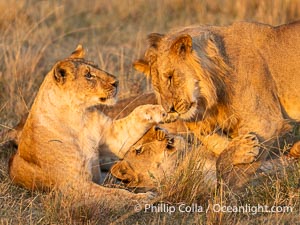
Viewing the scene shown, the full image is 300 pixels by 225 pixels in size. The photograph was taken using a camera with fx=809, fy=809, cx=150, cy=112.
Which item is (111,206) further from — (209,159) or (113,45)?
(113,45)

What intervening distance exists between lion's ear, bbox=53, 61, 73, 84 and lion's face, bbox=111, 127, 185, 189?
648 mm

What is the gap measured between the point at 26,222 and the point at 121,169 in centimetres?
82

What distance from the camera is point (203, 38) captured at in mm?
5238

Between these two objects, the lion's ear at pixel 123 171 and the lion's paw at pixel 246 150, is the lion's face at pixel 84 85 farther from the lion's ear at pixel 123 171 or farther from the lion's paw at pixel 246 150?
the lion's paw at pixel 246 150

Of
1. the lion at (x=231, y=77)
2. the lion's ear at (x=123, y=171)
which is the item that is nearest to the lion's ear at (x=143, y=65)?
the lion at (x=231, y=77)

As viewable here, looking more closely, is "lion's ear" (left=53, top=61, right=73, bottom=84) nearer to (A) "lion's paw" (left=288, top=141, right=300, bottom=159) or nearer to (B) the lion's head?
(B) the lion's head

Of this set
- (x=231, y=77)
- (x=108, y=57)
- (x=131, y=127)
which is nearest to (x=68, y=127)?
(x=131, y=127)

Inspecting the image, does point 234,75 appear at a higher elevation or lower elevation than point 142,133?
higher

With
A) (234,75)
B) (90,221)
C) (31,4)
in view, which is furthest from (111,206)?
(31,4)

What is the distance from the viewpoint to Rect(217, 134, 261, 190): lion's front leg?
512 centimetres

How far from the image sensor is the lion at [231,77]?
5102 millimetres

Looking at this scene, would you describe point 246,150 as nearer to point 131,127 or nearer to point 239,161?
point 239,161

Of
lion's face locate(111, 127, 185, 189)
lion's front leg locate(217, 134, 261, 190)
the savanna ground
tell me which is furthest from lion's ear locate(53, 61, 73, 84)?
lion's front leg locate(217, 134, 261, 190)

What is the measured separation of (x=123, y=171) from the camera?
208 inches
